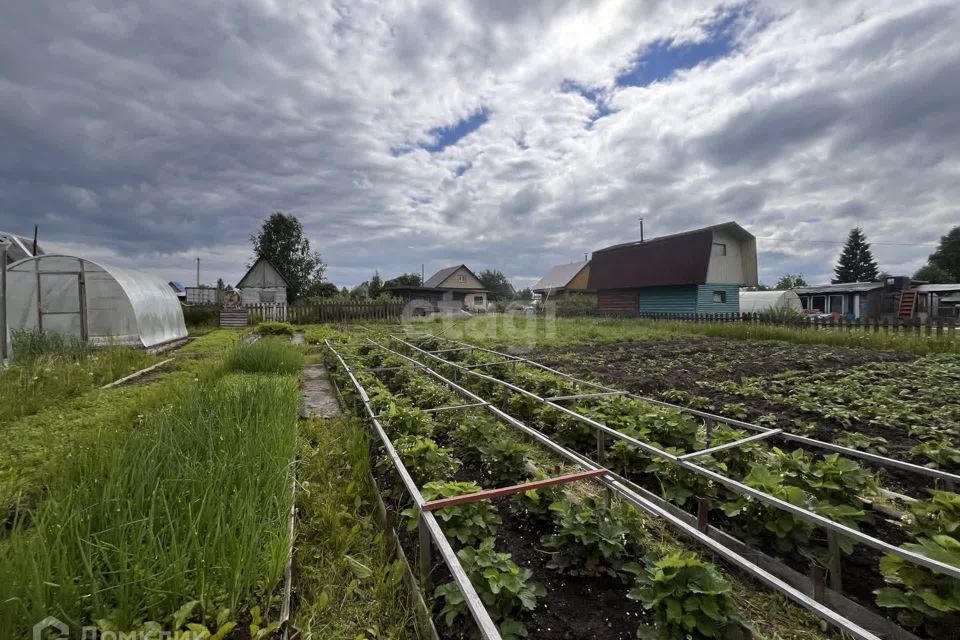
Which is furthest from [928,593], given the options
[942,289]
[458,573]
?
[942,289]

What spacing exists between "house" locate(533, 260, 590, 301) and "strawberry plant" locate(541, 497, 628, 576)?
104ft

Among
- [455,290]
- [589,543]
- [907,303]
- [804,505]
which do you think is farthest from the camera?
[455,290]

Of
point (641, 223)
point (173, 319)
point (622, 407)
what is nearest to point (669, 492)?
point (622, 407)

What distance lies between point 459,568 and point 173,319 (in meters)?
14.2

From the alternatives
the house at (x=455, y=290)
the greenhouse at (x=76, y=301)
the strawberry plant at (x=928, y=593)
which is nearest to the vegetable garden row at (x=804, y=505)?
the strawberry plant at (x=928, y=593)

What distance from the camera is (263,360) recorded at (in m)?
5.87

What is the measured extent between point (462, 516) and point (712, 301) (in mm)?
21141

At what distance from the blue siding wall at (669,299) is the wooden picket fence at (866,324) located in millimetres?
5344

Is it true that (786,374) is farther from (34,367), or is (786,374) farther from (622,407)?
(34,367)

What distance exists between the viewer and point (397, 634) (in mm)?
1502

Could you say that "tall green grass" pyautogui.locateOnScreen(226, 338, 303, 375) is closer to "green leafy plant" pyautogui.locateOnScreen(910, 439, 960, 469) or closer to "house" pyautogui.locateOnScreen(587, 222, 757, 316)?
"green leafy plant" pyautogui.locateOnScreen(910, 439, 960, 469)

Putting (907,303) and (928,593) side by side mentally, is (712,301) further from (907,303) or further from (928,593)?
(928,593)

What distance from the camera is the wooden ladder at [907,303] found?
2145 centimetres

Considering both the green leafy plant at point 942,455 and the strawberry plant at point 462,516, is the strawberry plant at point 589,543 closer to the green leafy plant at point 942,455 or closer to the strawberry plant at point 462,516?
the strawberry plant at point 462,516
